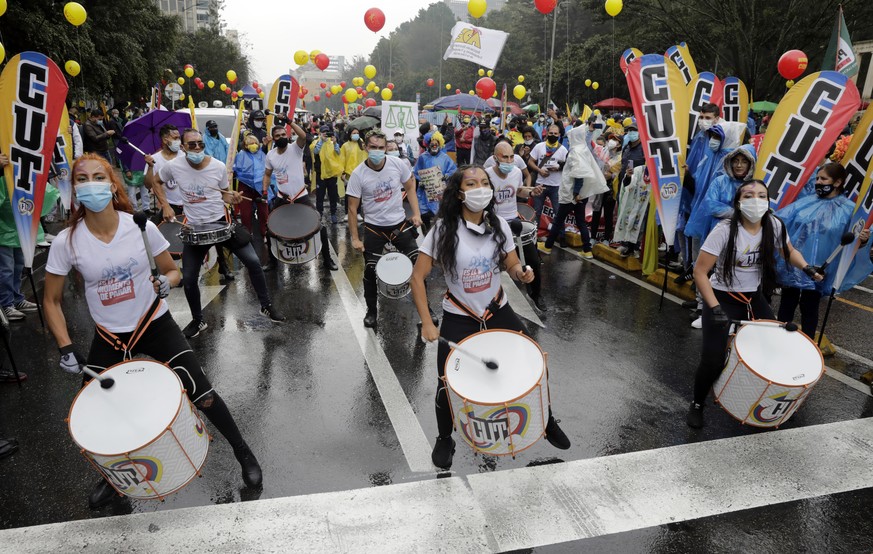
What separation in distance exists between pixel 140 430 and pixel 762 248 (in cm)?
404

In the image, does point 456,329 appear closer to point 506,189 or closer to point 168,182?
point 506,189

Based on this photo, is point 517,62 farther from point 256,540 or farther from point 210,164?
point 256,540

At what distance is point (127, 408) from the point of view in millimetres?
2941

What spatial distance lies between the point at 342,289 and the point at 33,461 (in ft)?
13.9

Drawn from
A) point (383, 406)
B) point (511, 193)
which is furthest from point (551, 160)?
point (383, 406)

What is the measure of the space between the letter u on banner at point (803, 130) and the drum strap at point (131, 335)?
5704 millimetres

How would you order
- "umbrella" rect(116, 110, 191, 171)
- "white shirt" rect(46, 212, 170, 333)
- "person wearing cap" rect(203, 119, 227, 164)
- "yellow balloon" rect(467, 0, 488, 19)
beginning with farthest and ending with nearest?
"yellow balloon" rect(467, 0, 488, 19)
"person wearing cap" rect(203, 119, 227, 164)
"umbrella" rect(116, 110, 191, 171)
"white shirt" rect(46, 212, 170, 333)

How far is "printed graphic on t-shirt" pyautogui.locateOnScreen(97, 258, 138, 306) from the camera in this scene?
10.8 feet

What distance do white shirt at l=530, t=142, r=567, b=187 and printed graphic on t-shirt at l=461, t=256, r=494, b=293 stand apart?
19.8 ft

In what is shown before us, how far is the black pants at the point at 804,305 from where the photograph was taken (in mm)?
5074

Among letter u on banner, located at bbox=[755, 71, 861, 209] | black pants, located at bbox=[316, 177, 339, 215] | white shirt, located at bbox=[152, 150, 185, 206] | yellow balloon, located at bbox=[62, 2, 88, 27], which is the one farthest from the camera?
yellow balloon, located at bbox=[62, 2, 88, 27]

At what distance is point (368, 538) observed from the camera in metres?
3.11

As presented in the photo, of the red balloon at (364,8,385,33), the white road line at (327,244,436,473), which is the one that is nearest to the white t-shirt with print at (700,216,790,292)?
the white road line at (327,244,436,473)

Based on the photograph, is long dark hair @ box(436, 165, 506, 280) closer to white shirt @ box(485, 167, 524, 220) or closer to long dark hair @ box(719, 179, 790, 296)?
long dark hair @ box(719, 179, 790, 296)
